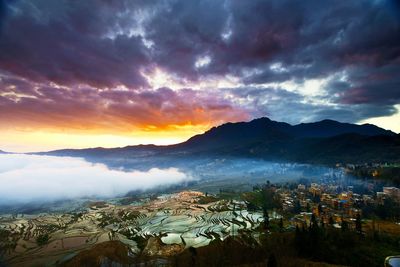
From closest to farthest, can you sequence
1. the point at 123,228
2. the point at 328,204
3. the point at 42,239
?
1. the point at 42,239
2. the point at 123,228
3. the point at 328,204

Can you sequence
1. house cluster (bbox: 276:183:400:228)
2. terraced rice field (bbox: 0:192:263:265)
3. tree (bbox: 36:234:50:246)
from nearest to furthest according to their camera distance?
terraced rice field (bbox: 0:192:263:265) < tree (bbox: 36:234:50:246) < house cluster (bbox: 276:183:400:228)

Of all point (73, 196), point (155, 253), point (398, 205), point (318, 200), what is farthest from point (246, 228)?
point (73, 196)

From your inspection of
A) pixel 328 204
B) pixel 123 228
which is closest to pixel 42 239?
pixel 123 228

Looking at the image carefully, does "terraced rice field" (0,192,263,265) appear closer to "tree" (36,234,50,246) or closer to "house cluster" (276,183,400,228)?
"tree" (36,234,50,246)

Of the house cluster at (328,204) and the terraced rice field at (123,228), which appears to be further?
the house cluster at (328,204)

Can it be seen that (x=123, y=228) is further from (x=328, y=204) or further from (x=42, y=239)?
(x=328, y=204)

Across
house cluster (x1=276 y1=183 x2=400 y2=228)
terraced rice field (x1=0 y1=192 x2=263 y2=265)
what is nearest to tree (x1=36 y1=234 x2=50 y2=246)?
terraced rice field (x1=0 y1=192 x2=263 y2=265)

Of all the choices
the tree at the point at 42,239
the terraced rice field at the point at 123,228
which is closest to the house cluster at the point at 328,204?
the terraced rice field at the point at 123,228

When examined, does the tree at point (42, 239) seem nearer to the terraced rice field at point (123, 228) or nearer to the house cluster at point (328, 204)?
the terraced rice field at point (123, 228)

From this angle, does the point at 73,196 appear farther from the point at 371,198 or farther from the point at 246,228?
the point at 371,198

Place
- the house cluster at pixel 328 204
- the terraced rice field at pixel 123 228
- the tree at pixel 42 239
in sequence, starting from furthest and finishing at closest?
the house cluster at pixel 328 204 < the tree at pixel 42 239 < the terraced rice field at pixel 123 228

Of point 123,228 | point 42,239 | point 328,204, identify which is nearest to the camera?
point 42,239
